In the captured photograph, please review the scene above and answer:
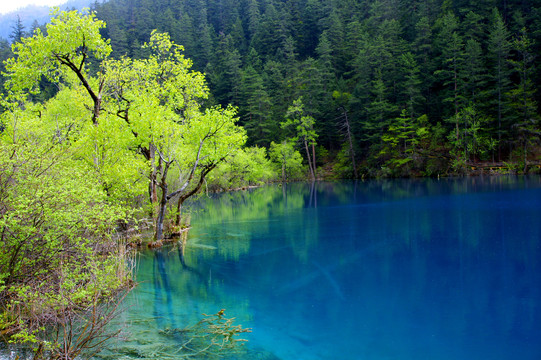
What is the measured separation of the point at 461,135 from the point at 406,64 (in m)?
11.9

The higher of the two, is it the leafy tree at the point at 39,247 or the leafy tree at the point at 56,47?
the leafy tree at the point at 56,47

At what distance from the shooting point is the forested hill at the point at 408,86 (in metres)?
44.6

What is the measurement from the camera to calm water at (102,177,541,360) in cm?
736

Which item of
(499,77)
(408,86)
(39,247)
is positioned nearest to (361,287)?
(39,247)

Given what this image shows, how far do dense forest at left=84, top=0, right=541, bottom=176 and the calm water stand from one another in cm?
2745

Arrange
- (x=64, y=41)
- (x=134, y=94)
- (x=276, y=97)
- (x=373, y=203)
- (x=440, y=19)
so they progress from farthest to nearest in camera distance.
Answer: (x=276, y=97), (x=440, y=19), (x=373, y=203), (x=134, y=94), (x=64, y=41)

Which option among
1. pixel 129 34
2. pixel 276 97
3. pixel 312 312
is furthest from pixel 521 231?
pixel 129 34

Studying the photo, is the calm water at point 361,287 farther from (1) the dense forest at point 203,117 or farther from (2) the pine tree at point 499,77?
(2) the pine tree at point 499,77

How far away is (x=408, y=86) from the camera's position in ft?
160

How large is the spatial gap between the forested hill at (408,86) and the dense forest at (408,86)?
6.5 inches

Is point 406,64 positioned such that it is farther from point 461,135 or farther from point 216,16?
point 216,16

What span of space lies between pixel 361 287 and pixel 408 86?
144 feet

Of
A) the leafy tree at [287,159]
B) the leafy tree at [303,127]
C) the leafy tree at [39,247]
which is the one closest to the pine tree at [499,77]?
the leafy tree at [303,127]

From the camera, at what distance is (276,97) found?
6519cm
